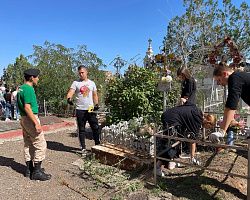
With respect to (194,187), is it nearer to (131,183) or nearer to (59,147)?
(131,183)

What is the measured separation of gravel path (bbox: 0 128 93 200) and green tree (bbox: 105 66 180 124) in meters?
1.11

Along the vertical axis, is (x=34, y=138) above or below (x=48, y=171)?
above

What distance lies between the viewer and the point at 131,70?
7.02m

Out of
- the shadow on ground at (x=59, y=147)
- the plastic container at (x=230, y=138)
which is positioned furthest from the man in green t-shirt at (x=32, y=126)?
the plastic container at (x=230, y=138)

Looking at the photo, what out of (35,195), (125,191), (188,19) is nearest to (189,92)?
(125,191)

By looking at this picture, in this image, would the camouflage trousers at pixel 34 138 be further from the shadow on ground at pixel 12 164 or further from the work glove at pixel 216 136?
the work glove at pixel 216 136

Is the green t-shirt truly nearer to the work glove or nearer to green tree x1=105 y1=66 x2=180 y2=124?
green tree x1=105 y1=66 x2=180 y2=124

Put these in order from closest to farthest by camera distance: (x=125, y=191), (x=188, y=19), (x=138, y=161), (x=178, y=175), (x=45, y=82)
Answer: (x=125, y=191) < (x=178, y=175) < (x=138, y=161) < (x=45, y=82) < (x=188, y=19)

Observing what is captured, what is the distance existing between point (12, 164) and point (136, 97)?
287 centimetres

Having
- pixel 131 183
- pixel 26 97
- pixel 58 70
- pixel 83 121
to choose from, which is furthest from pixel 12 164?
pixel 58 70

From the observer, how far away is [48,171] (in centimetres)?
500

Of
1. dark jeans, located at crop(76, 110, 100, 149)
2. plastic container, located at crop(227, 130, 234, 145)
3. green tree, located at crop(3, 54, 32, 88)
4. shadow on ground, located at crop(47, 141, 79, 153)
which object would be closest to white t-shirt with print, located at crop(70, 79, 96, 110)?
dark jeans, located at crop(76, 110, 100, 149)

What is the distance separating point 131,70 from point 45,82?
743 centimetres

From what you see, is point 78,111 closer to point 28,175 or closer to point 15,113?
point 28,175
